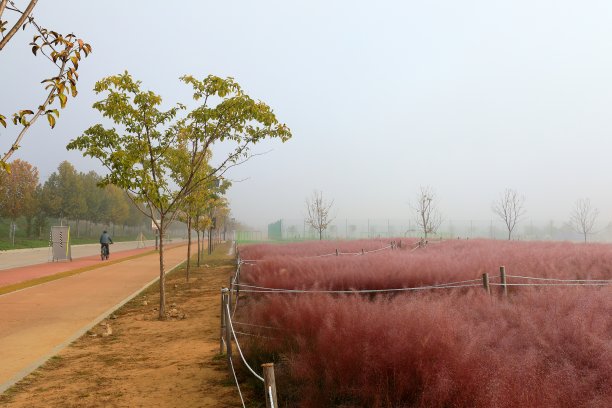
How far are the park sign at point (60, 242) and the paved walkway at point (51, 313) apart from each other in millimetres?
6971

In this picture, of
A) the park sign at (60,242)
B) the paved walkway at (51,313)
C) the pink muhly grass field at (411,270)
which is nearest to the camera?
the paved walkway at (51,313)

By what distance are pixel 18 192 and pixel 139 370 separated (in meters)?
43.0

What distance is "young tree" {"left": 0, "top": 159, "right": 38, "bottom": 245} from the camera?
40.1m

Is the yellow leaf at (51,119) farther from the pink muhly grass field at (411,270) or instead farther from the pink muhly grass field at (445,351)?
the pink muhly grass field at (411,270)

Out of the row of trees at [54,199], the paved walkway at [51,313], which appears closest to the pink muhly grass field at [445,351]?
the paved walkway at [51,313]

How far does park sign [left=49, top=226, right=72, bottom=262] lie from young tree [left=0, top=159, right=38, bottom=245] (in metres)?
19.6

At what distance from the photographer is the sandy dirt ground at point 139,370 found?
491cm

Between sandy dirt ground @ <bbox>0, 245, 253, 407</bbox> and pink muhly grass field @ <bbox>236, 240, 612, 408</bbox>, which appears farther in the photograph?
sandy dirt ground @ <bbox>0, 245, 253, 407</bbox>

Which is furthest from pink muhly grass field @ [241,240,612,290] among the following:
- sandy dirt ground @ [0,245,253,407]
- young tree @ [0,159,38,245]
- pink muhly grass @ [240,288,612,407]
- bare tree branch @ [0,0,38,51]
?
young tree @ [0,159,38,245]

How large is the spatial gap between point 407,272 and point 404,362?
5.02 m

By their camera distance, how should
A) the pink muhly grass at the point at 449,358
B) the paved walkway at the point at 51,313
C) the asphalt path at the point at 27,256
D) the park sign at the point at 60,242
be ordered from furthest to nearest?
the park sign at the point at 60,242 → the asphalt path at the point at 27,256 → the paved walkway at the point at 51,313 → the pink muhly grass at the point at 449,358

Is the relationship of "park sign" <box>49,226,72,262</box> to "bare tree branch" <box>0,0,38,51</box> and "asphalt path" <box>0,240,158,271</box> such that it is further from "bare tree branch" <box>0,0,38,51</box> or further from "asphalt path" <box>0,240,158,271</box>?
"bare tree branch" <box>0,0,38,51</box>

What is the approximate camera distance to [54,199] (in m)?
49.1

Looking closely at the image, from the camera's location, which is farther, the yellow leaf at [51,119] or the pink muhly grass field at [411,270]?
the pink muhly grass field at [411,270]
